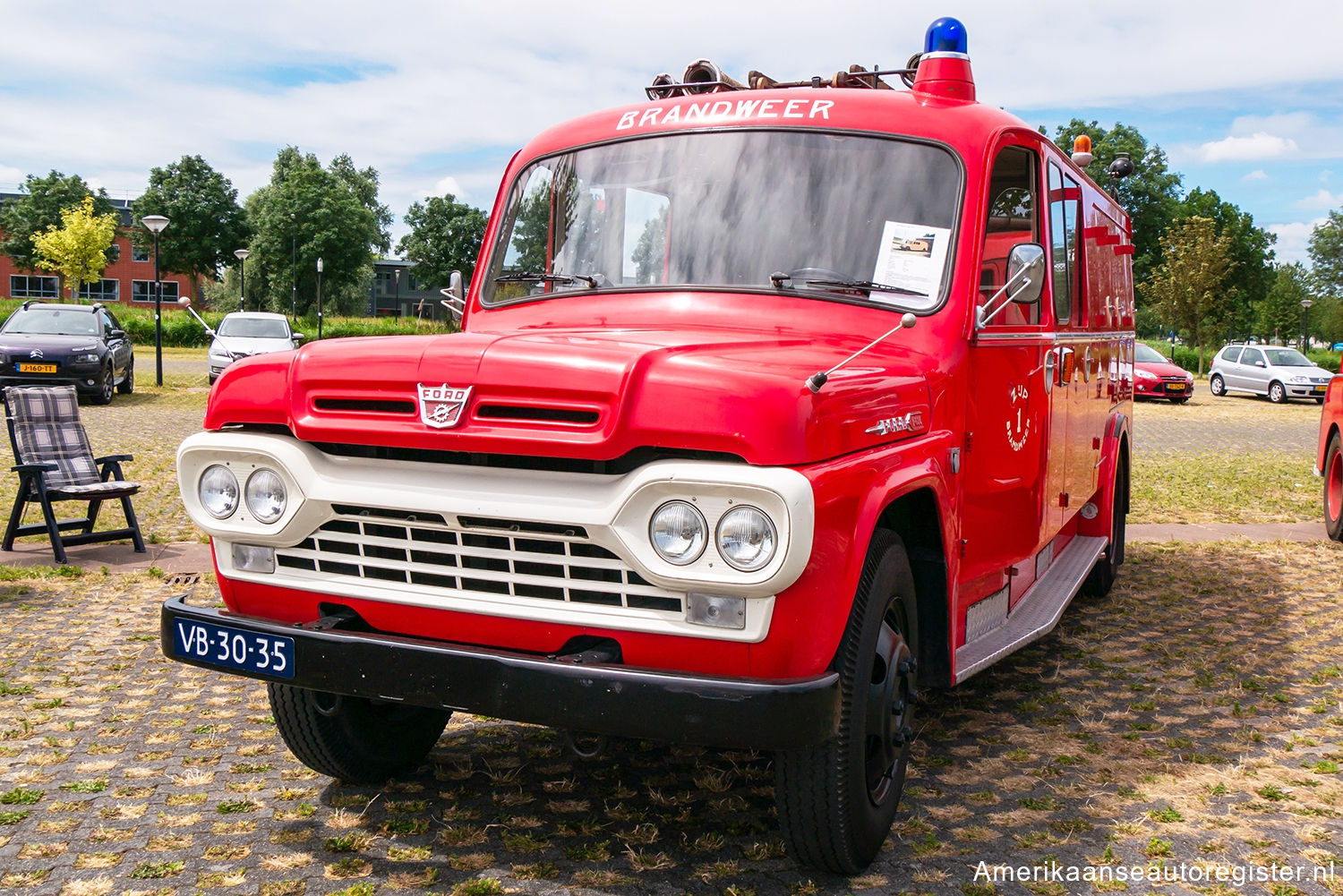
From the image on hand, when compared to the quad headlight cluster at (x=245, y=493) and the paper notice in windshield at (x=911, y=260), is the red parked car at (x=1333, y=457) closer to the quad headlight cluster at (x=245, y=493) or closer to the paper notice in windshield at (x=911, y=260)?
the paper notice in windshield at (x=911, y=260)

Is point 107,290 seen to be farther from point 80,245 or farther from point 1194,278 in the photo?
point 1194,278

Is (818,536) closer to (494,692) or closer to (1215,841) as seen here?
(494,692)

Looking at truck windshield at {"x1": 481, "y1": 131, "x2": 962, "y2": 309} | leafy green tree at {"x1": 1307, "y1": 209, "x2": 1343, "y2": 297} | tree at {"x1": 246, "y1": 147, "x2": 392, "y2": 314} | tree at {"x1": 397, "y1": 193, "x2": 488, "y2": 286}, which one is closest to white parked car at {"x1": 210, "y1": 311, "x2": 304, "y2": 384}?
truck windshield at {"x1": 481, "y1": 131, "x2": 962, "y2": 309}

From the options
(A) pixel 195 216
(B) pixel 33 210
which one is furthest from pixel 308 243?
(B) pixel 33 210

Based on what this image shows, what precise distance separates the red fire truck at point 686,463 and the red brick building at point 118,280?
301ft

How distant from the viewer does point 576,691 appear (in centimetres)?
309

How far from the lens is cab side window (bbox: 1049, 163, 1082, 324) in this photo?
5598 mm

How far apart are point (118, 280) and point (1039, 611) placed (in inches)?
4182

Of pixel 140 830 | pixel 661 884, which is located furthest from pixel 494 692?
pixel 140 830

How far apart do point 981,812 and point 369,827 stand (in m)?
2.13

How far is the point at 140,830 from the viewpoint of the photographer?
3984mm

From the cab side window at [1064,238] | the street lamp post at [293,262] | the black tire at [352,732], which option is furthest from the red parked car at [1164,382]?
the street lamp post at [293,262]

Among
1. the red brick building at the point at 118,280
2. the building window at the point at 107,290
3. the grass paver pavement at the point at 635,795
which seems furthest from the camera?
the building window at the point at 107,290

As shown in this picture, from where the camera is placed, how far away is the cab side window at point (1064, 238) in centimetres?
560
